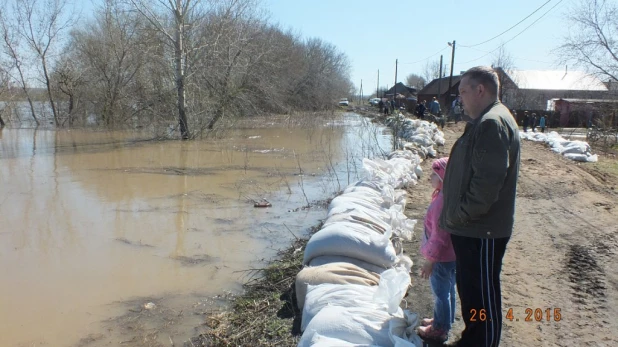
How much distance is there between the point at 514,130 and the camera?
1.94 m

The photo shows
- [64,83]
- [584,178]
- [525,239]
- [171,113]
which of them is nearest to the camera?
[525,239]

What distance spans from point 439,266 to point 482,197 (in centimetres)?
63

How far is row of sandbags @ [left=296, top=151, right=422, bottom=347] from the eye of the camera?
7.22ft

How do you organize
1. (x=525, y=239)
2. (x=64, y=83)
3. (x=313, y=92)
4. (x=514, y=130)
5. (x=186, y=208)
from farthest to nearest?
(x=313, y=92) < (x=64, y=83) < (x=186, y=208) < (x=525, y=239) < (x=514, y=130)

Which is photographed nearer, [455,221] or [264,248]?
[455,221]

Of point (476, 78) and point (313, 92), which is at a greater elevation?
point (313, 92)

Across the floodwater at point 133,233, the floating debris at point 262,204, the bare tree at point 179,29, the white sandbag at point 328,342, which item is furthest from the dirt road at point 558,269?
the bare tree at point 179,29

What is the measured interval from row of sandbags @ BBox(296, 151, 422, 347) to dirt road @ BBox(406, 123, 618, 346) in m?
0.38

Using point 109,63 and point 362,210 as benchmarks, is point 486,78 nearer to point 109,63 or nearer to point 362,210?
point 362,210

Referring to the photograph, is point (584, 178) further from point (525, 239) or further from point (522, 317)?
point (522, 317)

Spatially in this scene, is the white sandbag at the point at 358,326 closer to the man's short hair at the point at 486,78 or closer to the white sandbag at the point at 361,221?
the man's short hair at the point at 486,78

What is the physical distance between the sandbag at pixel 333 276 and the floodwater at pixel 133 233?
3.25 feet

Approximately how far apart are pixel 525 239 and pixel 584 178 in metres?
4.36

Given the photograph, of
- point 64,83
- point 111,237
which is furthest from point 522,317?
point 64,83
